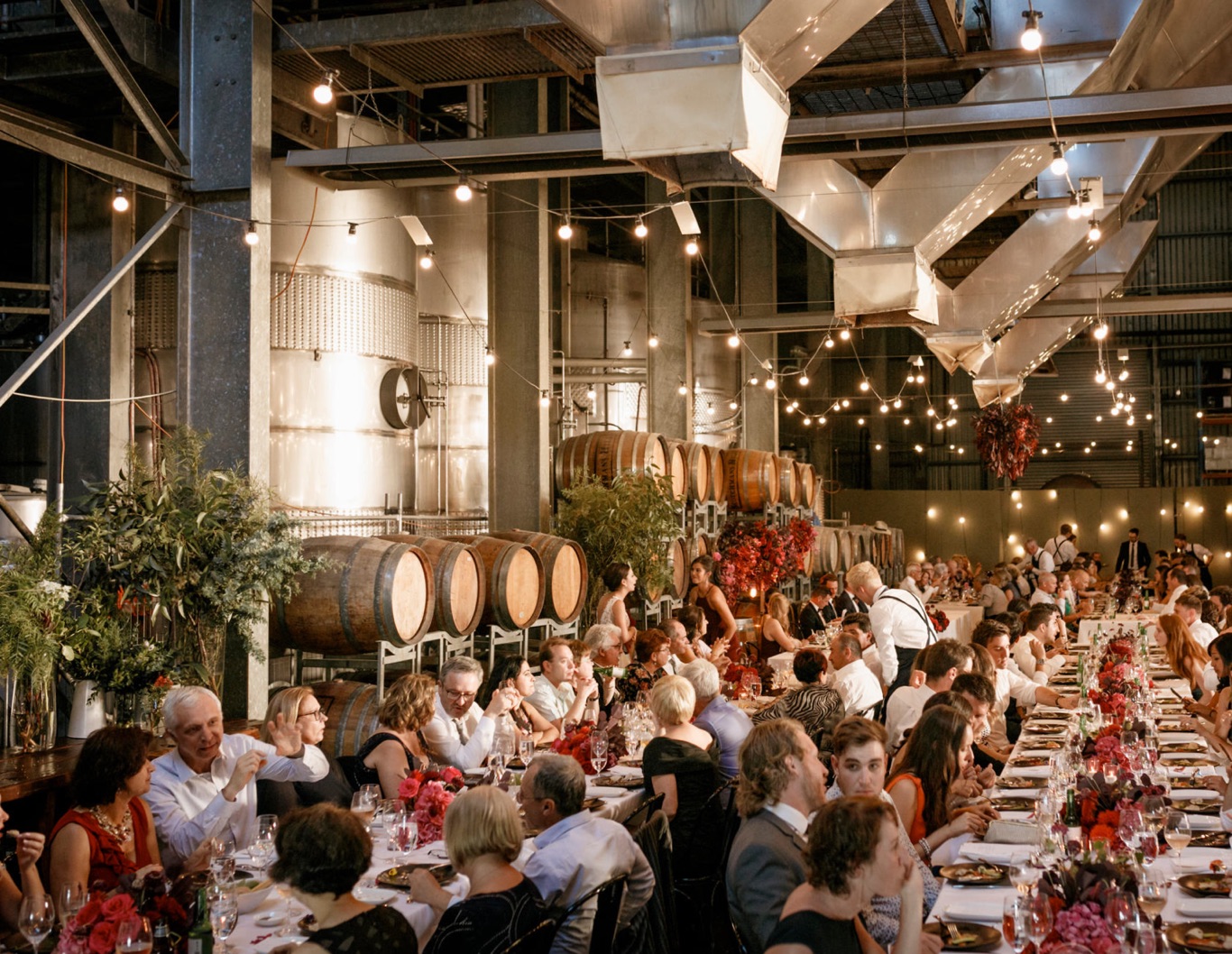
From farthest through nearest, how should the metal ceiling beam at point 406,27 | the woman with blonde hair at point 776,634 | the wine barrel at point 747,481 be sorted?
the wine barrel at point 747,481 < the woman with blonde hair at point 776,634 < the metal ceiling beam at point 406,27

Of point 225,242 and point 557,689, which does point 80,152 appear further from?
point 557,689

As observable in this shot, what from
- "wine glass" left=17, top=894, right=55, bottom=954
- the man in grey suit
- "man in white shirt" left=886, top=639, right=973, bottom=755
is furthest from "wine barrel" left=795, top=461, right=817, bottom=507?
"wine glass" left=17, top=894, right=55, bottom=954

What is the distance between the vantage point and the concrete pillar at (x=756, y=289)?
57.9 feet

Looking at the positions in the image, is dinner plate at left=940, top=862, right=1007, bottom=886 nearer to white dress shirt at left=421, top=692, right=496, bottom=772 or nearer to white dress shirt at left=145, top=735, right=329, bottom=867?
white dress shirt at left=145, top=735, right=329, bottom=867

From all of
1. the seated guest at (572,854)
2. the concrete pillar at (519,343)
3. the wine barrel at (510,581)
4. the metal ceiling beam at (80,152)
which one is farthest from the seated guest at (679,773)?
the concrete pillar at (519,343)

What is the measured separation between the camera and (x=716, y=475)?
522 inches

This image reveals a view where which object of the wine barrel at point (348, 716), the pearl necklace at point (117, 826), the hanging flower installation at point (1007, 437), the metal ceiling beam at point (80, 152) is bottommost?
the wine barrel at point (348, 716)

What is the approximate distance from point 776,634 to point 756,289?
854 cm

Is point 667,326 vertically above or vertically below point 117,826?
above

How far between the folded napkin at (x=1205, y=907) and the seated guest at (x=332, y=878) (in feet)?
6.57

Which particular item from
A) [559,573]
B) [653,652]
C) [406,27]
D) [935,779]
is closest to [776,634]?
[559,573]

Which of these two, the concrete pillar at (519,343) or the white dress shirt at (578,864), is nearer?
the white dress shirt at (578,864)

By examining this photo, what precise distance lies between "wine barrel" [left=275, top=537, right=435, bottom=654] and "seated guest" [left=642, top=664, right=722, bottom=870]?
2.41 m

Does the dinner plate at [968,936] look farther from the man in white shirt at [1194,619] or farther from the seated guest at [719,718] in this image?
the man in white shirt at [1194,619]
